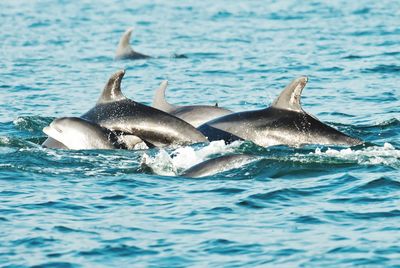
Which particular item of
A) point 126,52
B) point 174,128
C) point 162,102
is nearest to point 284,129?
point 174,128

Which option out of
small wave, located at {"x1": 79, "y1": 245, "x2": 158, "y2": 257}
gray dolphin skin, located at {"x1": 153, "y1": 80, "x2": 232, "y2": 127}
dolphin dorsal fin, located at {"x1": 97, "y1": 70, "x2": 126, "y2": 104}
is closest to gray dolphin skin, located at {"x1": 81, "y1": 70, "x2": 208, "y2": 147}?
dolphin dorsal fin, located at {"x1": 97, "y1": 70, "x2": 126, "y2": 104}

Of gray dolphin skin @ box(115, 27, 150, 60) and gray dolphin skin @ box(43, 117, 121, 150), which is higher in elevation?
gray dolphin skin @ box(115, 27, 150, 60)

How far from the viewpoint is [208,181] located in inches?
664

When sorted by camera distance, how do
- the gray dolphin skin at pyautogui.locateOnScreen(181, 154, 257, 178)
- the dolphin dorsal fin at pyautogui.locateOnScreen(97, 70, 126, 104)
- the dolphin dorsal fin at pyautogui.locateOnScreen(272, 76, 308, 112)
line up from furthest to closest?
the dolphin dorsal fin at pyautogui.locateOnScreen(97, 70, 126, 104) < the dolphin dorsal fin at pyautogui.locateOnScreen(272, 76, 308, 112) < the gray dolphin skin at pyautogui.locateOnScreen(181, 154, 257, 178)

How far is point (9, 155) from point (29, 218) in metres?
4.05

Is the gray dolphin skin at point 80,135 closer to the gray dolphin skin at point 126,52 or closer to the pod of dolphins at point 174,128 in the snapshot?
the pod of dolphins at point 174,128

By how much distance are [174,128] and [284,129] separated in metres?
A: 2.00

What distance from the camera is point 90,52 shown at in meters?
38.5

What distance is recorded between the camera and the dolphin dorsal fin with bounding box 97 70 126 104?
67.4 feet

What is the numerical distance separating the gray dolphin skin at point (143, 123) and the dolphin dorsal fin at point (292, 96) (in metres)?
1.53

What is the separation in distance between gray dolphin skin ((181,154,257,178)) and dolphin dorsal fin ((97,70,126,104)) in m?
3.69

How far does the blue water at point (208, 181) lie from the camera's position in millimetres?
13547

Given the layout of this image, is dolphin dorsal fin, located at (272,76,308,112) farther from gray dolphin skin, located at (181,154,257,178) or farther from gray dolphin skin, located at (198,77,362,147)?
gray dolphin skin, located at (181,154,257,178)

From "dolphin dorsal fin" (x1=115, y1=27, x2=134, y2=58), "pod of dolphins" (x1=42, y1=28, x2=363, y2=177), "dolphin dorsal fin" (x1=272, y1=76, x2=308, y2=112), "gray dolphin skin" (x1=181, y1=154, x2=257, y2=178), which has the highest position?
"dolphin dorsal fin" (x1=115, y1=27, x2=134, y2=58)
